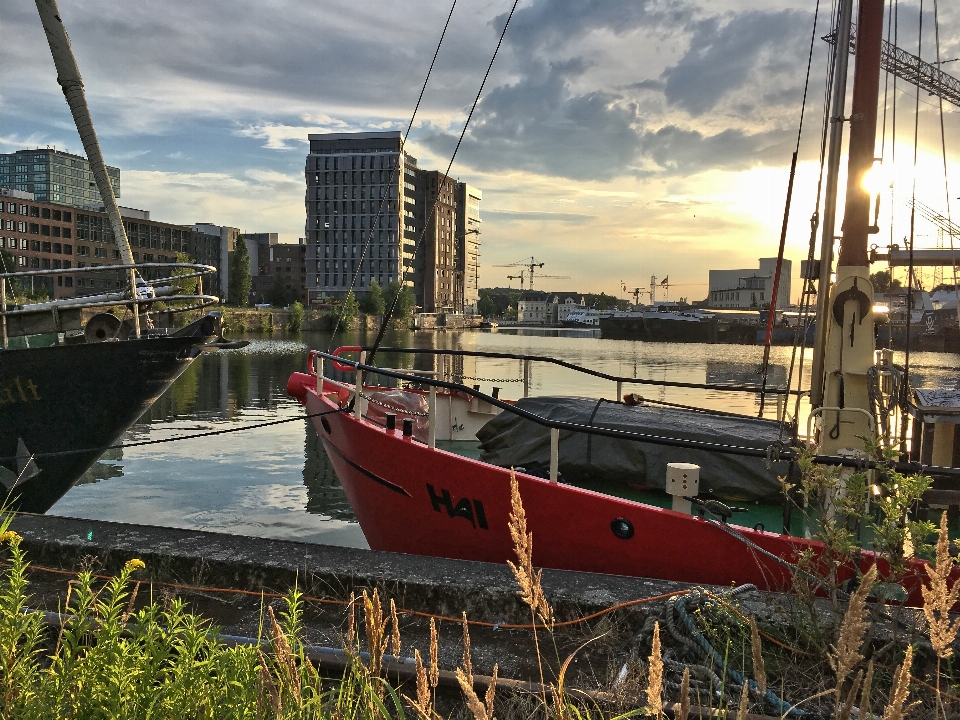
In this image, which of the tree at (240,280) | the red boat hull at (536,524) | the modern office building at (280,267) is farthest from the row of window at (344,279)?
the red boat hull at (536,524)

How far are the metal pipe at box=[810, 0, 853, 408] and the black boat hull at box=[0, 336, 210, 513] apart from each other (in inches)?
293

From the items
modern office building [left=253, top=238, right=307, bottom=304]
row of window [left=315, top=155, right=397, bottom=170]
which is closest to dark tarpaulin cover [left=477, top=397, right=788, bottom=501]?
row of window [left=315, top=155, right=397, bottom=170]

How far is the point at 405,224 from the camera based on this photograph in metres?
162

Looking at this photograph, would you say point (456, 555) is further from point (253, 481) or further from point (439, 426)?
point (253, 481)

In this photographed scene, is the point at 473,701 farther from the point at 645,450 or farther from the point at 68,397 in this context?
the point at 68,397

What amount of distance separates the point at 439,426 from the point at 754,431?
4.81 m

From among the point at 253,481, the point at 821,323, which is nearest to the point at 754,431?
the point at 821,323

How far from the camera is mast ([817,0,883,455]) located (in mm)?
7281

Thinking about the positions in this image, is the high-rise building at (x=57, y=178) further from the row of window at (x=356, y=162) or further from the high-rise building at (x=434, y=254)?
the high-rise building at (x=434, y=254)

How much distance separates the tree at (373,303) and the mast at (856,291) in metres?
126

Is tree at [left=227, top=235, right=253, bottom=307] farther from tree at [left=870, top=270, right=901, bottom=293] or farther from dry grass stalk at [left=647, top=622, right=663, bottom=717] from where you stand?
dry grass stalk at [left=647, top=622, right=663, bottom=717]

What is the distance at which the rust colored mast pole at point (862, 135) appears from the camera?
24.6ft

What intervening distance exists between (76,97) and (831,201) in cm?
1100

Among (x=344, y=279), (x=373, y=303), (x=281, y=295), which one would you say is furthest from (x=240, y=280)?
(x=344, y=279)
